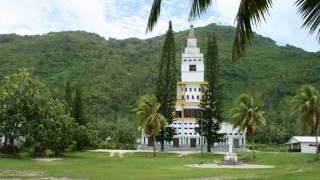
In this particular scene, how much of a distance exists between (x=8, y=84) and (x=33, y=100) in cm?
314

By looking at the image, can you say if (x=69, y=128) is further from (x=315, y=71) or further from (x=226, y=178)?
(x=315, y=71)

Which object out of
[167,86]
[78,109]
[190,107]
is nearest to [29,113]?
[78,109]

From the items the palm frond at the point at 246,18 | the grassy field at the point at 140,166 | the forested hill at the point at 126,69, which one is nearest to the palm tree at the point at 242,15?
the palm frond at the point at 246,18

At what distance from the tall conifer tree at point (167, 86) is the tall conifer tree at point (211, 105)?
4.33 m

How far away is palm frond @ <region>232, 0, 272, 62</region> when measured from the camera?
598cm

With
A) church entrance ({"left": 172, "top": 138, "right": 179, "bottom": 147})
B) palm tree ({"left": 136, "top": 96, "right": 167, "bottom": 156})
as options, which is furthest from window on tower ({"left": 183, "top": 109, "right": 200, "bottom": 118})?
palm tree ({"left": 136, "top": 96, "right": 167, "bottom": 156})

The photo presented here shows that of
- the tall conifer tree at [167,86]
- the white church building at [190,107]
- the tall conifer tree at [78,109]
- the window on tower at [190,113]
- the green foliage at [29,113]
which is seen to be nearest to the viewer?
the green foliage at [29,113]

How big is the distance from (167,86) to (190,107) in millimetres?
8290

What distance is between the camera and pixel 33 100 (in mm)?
47406

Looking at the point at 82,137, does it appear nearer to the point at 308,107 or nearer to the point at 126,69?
the point at 308,107

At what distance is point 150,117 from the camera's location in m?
55.1

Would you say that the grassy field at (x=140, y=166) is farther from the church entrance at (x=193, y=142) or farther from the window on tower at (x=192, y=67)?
the window on tower at (x=192, y=67)

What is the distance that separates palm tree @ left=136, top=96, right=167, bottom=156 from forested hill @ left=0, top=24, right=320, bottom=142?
26287 millimetres

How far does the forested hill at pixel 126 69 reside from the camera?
96.9 metres
